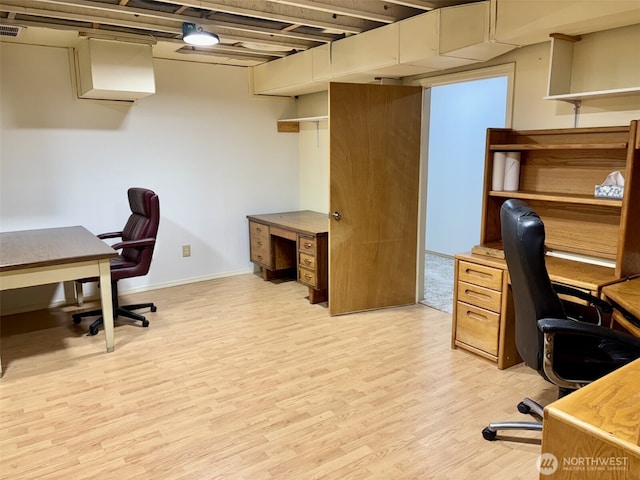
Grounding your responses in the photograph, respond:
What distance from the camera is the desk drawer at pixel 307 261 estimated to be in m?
4.27

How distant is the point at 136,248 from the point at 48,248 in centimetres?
63

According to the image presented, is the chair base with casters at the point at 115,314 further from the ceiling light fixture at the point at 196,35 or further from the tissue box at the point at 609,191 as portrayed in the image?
the tissue box at the point at 609,191

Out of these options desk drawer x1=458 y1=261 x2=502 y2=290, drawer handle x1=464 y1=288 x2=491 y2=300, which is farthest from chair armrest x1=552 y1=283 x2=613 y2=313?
drawer handle x1=464 y1=288 x2=491 y2=300

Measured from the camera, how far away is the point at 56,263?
3.00 metres

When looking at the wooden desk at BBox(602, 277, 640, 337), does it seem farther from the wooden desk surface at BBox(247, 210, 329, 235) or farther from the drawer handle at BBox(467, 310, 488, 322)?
the wooden desk surface at BBox(247, 210, 329, 235)

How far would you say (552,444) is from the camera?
1.15 meters

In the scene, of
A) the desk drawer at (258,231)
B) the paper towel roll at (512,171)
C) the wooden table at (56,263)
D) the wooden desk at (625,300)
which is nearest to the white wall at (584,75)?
the paper towel roll at (512,171)

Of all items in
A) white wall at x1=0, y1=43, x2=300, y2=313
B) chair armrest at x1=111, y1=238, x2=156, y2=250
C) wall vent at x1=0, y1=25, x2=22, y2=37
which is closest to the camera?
wall vent at x1=0, y1=25, x2=22, y2=37

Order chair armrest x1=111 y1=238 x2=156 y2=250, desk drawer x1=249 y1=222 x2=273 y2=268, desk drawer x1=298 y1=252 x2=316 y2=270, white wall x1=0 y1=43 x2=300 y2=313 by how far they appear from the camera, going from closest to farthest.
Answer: chair armrest x1=111 y1=238 x2=156 y2=250
white wall x1=0 y1=43 x2=300 y2=313
desk drawer x1=298 y1=252 x2=316 y2=270
desk drawer x1=249 y1=222 x2=273 y2=268

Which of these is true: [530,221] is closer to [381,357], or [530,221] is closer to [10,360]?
[381,357]

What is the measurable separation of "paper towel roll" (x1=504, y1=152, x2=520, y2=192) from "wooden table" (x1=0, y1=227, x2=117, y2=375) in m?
2.68

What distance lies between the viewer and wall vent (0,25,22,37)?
3.39 m

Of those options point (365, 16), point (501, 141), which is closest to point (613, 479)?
point (501, 141)

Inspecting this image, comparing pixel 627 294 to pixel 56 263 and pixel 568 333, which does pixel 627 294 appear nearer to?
pixel 568 333
